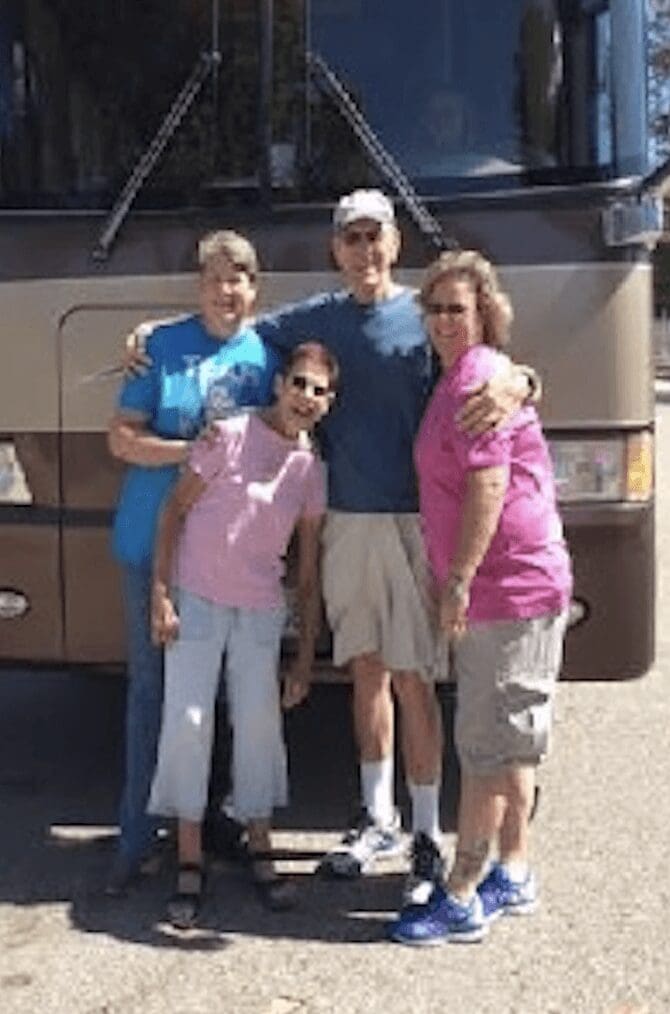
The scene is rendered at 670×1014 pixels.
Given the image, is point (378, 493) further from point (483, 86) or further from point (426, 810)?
point (483, 86)

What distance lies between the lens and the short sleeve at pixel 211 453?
13.7ft

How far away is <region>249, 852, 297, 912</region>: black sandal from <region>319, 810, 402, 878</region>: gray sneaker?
13cm

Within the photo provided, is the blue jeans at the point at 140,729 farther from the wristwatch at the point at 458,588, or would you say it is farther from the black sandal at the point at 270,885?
the wristwatch at the point at 458,588

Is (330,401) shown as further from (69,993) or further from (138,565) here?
(69,993)

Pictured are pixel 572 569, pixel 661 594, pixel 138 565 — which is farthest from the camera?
pixel 661 594

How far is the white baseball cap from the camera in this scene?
4.12 metres

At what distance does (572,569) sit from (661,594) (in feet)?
14.8

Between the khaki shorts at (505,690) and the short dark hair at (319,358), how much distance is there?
28.7 inches

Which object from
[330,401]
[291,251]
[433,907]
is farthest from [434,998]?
[291,251]

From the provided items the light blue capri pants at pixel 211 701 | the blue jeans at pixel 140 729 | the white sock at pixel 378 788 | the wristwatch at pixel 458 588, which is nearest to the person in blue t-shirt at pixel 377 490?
the white sock at pixel 378 788

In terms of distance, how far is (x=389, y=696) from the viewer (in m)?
4.59

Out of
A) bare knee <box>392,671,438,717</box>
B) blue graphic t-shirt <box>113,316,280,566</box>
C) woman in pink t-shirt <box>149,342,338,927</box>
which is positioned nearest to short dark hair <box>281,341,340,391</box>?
woman in pink t-shirt <box>149,342,338,927</box>

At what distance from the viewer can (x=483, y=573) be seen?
4.02 metres

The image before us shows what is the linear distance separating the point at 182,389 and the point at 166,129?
87 cm
